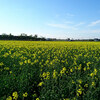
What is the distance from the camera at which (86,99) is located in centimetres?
318

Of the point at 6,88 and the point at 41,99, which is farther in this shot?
the point at 6,88

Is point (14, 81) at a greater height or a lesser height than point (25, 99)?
greater

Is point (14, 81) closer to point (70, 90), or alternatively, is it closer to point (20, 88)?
point (20, 88)

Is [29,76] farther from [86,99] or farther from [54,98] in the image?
[86,99]

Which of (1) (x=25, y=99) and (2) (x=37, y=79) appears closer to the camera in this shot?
(1) (x=25, y=99)

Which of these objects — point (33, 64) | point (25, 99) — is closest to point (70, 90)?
point (25, 99)

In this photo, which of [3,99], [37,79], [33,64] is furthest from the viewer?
[33,64]

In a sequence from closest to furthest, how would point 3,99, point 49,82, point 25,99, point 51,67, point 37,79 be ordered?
point 3,99
point 25,99
point 49,82
point 37,79
point 51,67

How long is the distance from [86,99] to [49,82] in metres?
1.35

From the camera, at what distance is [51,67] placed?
5.66 metres

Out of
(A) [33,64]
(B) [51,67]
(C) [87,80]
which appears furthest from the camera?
(A) [33,64]

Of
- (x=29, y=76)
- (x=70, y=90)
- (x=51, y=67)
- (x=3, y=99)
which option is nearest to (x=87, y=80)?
(x=70, y=90)

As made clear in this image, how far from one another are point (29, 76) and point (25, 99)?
1119 millimetres

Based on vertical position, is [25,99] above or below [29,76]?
below
